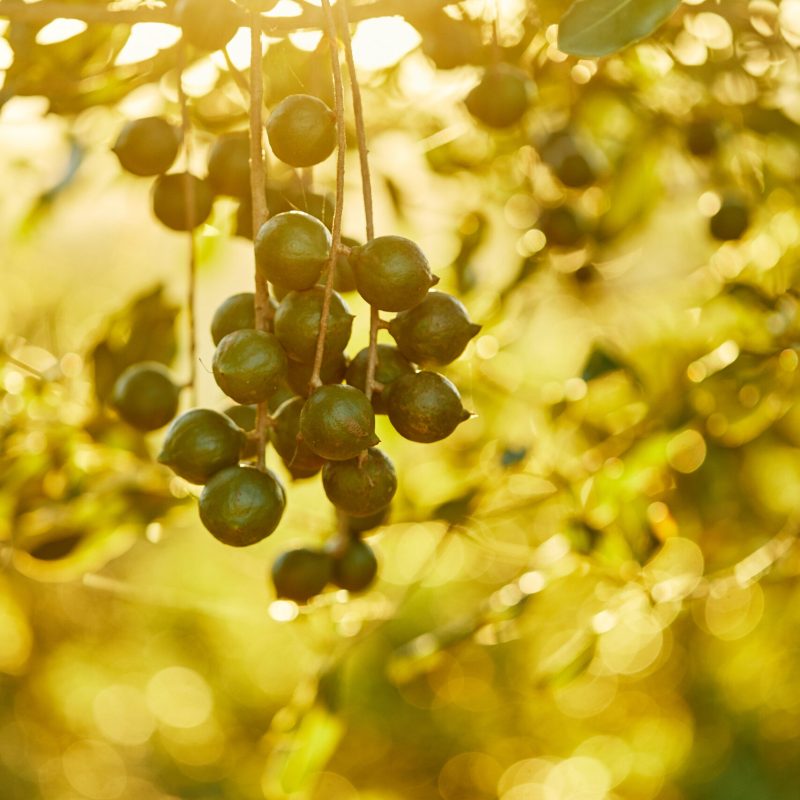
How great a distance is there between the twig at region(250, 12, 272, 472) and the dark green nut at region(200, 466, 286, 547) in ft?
0.06

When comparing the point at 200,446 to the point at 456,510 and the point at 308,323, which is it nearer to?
the point at 308,323

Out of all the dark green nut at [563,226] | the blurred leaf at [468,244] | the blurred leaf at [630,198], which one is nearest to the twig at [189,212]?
the blurred leaf at [468,244]

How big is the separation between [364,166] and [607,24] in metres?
0.22

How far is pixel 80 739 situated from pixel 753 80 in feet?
13.8

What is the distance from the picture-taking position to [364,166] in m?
0.70

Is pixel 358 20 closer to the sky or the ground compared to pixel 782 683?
closer to the sky

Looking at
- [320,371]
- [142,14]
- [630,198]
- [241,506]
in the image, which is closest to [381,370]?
[320,371]

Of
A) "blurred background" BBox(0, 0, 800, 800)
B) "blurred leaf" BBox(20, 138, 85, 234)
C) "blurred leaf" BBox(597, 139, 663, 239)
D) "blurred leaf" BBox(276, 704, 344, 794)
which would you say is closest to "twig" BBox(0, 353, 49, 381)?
"blurred background" BBox(0, 0, 800, 800)

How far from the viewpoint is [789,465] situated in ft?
5.17

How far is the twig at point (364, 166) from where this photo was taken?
70 centimetres

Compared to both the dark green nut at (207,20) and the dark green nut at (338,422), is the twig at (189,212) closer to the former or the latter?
the dark green nut at (207,20)

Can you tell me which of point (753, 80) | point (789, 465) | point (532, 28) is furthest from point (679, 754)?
point (532, 28)

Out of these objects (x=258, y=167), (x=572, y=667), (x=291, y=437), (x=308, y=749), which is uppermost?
(x=258, y=167)

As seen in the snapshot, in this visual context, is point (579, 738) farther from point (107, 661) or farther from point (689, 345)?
point (689, 345)
